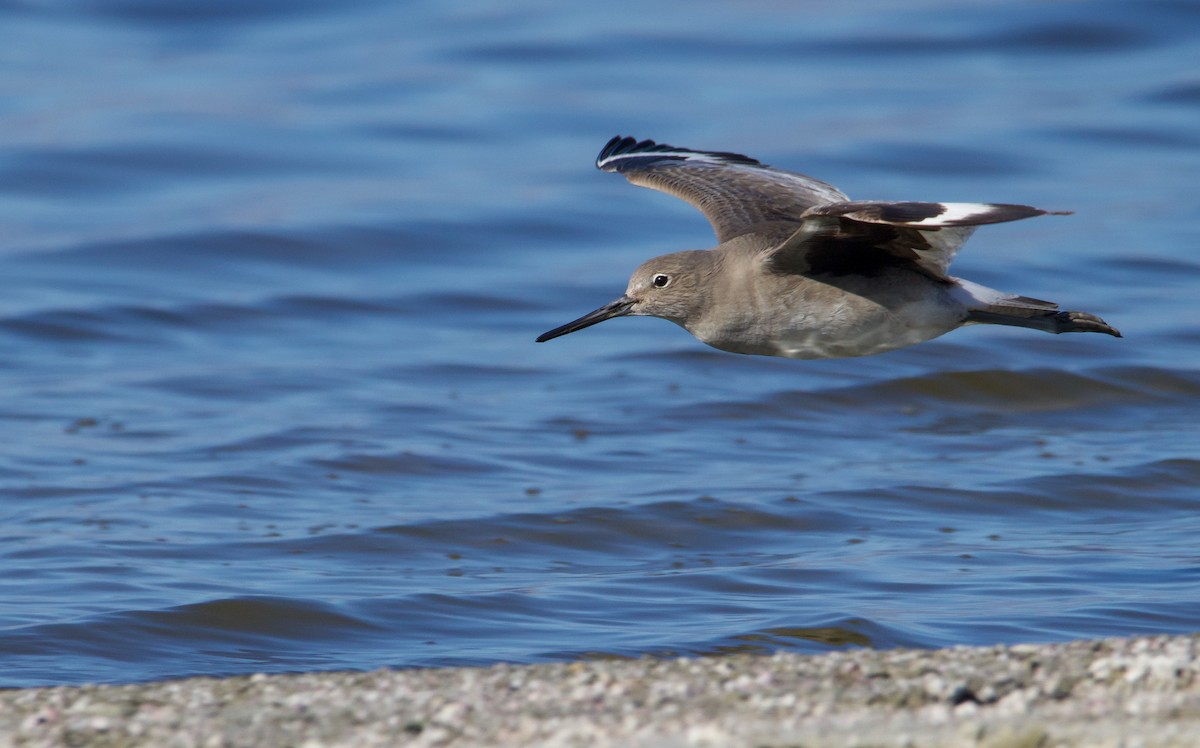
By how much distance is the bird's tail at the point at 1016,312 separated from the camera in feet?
26.4

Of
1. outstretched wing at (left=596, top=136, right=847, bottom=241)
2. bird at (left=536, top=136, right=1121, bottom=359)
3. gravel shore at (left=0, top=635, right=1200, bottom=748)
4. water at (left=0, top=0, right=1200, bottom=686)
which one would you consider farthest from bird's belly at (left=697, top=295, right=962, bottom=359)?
gravel shore at (left=0, top=635, right=1200, bottom=748)

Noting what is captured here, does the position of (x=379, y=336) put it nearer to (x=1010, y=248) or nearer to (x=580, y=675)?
(x=1010, y=248)

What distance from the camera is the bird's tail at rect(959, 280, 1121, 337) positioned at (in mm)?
8047

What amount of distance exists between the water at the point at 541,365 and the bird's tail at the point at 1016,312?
128cm

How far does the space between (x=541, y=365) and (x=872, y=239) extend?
239 inches

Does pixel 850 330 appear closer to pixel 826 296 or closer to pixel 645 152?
pixel 826 296

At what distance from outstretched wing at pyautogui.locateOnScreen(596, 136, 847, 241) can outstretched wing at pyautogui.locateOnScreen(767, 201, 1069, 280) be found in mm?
918

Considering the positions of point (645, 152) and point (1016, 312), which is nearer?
point (1016, 312)

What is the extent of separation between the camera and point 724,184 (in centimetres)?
969

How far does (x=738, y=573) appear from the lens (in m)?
8.87

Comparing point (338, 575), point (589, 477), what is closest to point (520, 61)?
point (589, 477)

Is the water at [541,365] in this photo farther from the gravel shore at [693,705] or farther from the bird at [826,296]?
the gravel shore at [693,705]

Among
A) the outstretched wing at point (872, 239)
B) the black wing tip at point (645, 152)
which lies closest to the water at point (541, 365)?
the outstretched wing at point (872, 239)

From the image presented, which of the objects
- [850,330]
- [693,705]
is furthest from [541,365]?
[693,705]
